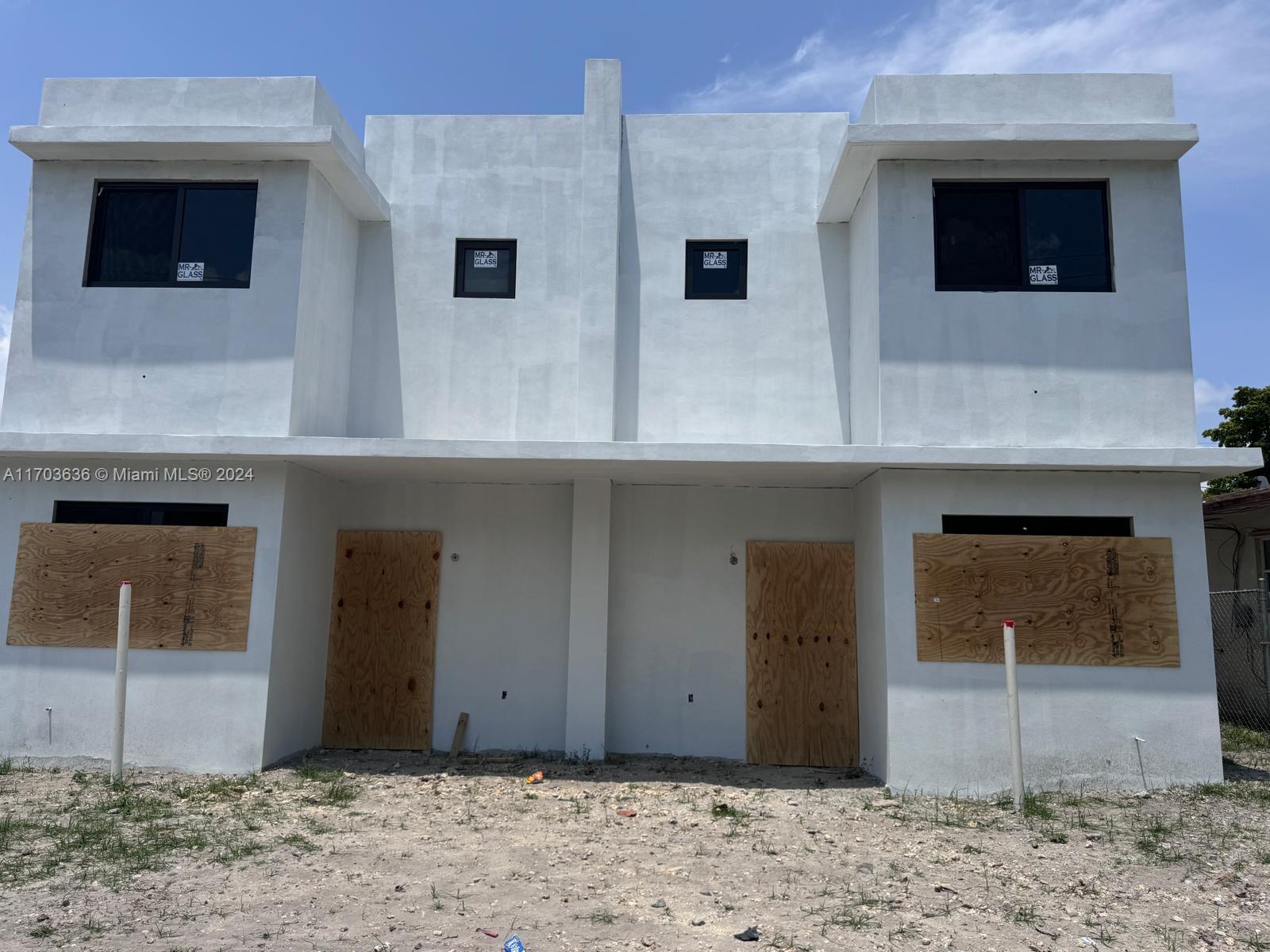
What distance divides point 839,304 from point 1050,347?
242 cm

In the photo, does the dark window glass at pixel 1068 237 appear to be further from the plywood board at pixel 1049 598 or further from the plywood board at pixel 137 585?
the plywood board at pixel 137 585

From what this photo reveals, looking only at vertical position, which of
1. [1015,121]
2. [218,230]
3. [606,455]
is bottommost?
[606,455]

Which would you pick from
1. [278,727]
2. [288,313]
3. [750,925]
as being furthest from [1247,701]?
[288,313]

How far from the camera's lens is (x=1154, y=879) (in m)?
6.10

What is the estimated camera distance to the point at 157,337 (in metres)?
9.30

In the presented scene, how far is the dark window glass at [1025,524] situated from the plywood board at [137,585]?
22.8 feet

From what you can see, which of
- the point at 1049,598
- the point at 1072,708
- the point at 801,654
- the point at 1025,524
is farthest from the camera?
the point at 801,654

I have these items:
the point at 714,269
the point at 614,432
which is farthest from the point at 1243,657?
the point at 614,432

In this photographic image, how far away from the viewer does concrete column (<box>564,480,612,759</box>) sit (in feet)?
32.0

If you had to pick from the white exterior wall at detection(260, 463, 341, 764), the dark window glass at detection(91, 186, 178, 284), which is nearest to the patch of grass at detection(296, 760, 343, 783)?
the white exterior wall at detection(260, 463, 341, 764)

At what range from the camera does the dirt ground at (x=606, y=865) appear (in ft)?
16.9

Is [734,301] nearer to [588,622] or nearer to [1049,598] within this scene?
[588,622]

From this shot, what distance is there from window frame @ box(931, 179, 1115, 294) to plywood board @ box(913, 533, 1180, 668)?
96.8 inches

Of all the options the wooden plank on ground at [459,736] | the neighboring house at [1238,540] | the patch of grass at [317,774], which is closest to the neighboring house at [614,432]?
the wooden plank on ground at [459,736]
